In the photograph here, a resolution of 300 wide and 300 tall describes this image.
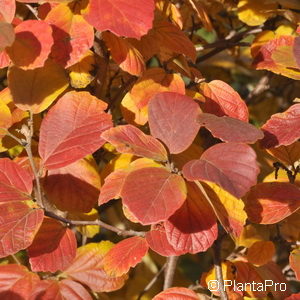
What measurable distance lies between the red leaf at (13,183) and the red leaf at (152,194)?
0.65 feet

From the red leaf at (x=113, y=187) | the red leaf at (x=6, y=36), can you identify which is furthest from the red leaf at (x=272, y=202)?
the red leaf at (x=6, y=36)

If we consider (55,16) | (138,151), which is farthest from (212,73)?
(138,151)

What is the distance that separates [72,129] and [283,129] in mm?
319

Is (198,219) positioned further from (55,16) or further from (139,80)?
(55,16)

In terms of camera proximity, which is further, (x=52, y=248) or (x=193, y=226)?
(x=52, y=248)

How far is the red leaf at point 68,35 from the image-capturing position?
3.08 feet

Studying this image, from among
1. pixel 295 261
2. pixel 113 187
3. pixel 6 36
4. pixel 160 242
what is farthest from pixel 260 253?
pixel 6 36

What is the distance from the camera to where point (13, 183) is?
0.93m

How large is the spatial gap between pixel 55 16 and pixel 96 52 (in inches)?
5.4

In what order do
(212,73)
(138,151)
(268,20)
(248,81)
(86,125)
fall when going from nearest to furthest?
(138,151)
(86,125)
(268,20)
(212,73)
(248,81)

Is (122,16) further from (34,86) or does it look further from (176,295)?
(176,295)

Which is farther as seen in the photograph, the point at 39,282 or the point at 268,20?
the point at 268,20

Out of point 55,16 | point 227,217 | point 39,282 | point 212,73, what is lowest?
point 212,73

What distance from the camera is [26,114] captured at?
3.58 ft
